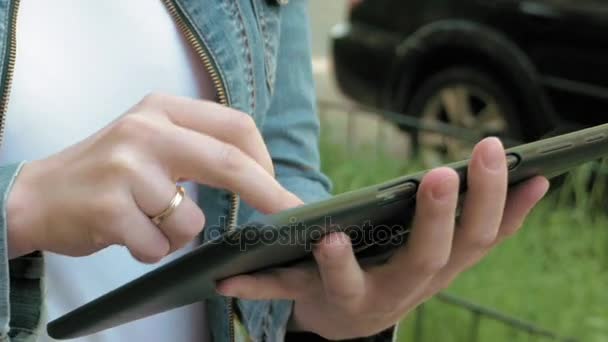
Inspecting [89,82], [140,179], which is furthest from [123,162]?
[89,82]

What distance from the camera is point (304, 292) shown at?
2.47ft

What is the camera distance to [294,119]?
96 centimetres

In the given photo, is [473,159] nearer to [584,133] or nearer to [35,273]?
[584,133]

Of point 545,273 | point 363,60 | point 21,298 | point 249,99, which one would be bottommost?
point 363,60

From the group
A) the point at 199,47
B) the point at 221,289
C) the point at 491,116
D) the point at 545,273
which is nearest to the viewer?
the point at 221,289

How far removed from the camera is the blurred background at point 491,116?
1.85m

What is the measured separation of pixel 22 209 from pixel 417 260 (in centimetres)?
32

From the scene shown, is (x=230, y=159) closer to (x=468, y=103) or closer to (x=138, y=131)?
(x=138, y=131)

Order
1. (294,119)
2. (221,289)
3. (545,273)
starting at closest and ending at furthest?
1. (221,289)
2. (294,119)
3. (545,273)

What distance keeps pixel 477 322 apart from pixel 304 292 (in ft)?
3.41

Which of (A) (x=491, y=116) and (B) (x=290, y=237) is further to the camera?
(A) (x=491, y=116)

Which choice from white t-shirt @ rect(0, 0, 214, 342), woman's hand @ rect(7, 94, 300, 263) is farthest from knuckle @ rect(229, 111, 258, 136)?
white t-shirt @ rect(0, 0, 214, 342)

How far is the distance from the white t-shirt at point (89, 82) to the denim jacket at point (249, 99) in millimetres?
21

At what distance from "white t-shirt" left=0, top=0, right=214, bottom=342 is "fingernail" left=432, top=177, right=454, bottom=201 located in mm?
304
